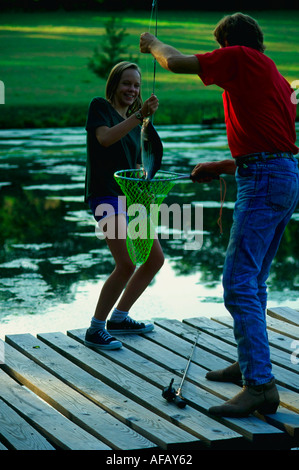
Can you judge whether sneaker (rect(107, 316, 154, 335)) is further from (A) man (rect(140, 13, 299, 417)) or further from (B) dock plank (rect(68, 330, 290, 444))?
(A) man (rect(140, 13, 299, 417))

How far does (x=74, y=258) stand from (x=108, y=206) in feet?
11.6

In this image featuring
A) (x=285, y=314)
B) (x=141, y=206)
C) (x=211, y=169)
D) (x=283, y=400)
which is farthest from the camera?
(x=285, y=314)

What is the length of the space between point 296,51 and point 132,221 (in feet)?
99.0

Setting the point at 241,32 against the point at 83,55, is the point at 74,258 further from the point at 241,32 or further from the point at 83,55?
the point at 83,55

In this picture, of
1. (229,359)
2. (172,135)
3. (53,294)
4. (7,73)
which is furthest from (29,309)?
(7,73)

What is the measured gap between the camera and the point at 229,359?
6062 mm

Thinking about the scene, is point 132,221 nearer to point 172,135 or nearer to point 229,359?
point 229,359

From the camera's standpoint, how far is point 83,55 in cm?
3572

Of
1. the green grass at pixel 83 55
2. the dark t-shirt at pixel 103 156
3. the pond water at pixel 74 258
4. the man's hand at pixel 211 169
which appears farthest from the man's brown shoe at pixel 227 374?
the green grass at pixel 83 55

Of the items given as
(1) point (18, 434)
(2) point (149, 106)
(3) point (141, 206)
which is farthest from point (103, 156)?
(1) point (18, 434)

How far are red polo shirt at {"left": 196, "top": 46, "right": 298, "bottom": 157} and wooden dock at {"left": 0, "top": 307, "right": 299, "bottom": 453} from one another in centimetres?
151

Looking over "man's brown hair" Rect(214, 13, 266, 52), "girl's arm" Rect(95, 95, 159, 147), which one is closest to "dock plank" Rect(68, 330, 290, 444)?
"girl's arm" Rect(95, 95, 159, 147)

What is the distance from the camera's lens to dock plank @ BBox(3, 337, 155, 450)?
4.70 metres

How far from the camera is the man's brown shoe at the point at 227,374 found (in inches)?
219
